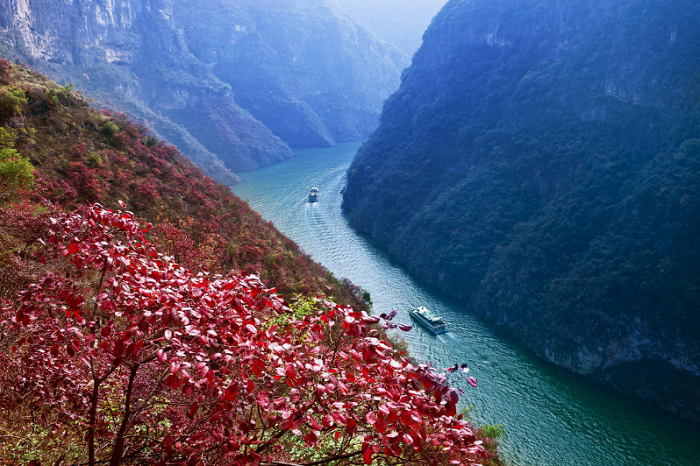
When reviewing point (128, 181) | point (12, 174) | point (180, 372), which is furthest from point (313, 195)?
Result: point (180, 372)

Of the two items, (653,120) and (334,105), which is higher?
(334,105)

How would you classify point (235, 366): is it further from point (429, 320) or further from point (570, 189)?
point (570, 189)

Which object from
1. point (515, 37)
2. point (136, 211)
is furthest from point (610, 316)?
point (515, 37)

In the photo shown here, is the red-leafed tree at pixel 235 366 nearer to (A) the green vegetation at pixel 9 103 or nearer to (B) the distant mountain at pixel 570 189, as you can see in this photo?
(A) the green vegetation at pixel 9 103

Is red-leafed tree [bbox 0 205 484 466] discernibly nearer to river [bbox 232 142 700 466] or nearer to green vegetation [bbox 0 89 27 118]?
green vegetation [bbox 0 89 27 118]

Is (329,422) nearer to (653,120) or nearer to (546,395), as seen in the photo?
(546,395)

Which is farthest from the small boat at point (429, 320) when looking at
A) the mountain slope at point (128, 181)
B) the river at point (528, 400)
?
the mountain slope at point (128, 181)

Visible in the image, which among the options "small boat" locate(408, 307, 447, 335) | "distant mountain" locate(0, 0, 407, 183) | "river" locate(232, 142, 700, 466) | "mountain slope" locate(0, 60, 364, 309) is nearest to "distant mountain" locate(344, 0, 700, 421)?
"river" locate(232, 142, 700, 466)
